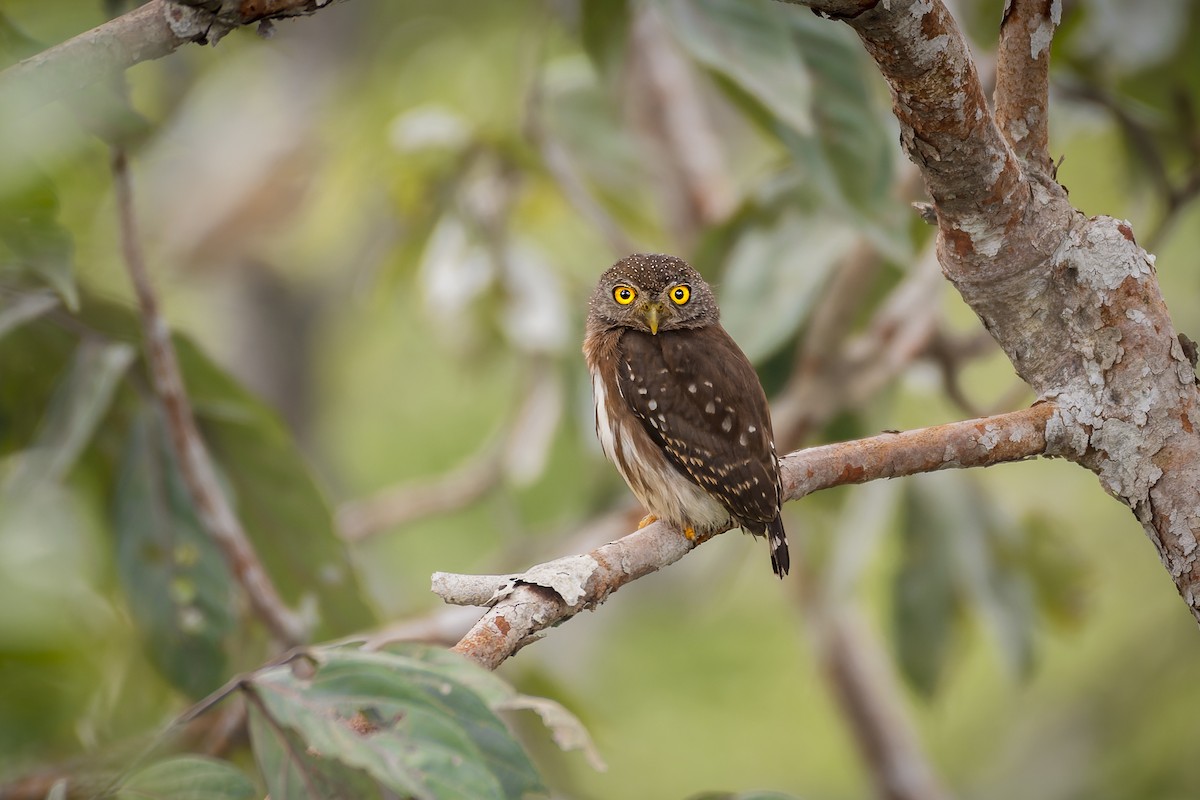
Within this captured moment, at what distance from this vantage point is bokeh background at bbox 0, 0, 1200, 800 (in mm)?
3037

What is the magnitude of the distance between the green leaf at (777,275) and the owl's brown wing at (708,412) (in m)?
0.09

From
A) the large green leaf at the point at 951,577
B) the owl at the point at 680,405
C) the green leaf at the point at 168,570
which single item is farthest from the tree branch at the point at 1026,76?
the large green leaf at the point at 951,577

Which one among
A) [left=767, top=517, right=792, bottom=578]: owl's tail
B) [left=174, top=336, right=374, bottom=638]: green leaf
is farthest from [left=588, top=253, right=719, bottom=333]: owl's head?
[left=174, top=336, right=374, bottom=638]: green leaf

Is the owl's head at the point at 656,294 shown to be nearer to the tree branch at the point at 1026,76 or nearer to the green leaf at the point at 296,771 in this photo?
the tree branch at the point at 1026,76

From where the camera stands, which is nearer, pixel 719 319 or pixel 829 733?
pixel 719 319

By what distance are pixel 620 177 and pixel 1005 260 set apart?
3.27 metres

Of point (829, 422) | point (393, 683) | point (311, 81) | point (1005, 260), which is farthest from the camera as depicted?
point (311, 81)

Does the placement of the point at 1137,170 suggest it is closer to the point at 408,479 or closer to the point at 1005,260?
the point at 1005,260

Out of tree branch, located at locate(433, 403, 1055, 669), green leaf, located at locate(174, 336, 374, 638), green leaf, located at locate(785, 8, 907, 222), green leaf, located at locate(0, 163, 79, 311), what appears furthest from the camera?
green leaf, located at locate(174, 336, 374, 638)

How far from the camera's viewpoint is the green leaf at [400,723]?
1538 mm

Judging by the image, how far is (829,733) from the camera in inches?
382

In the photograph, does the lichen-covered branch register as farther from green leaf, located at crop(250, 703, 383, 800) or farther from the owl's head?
the owl's head

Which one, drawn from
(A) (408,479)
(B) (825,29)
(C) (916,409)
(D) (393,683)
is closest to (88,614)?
(D) (393,683)

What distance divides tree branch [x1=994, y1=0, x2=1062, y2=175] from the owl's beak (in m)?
Answer: 1.47
